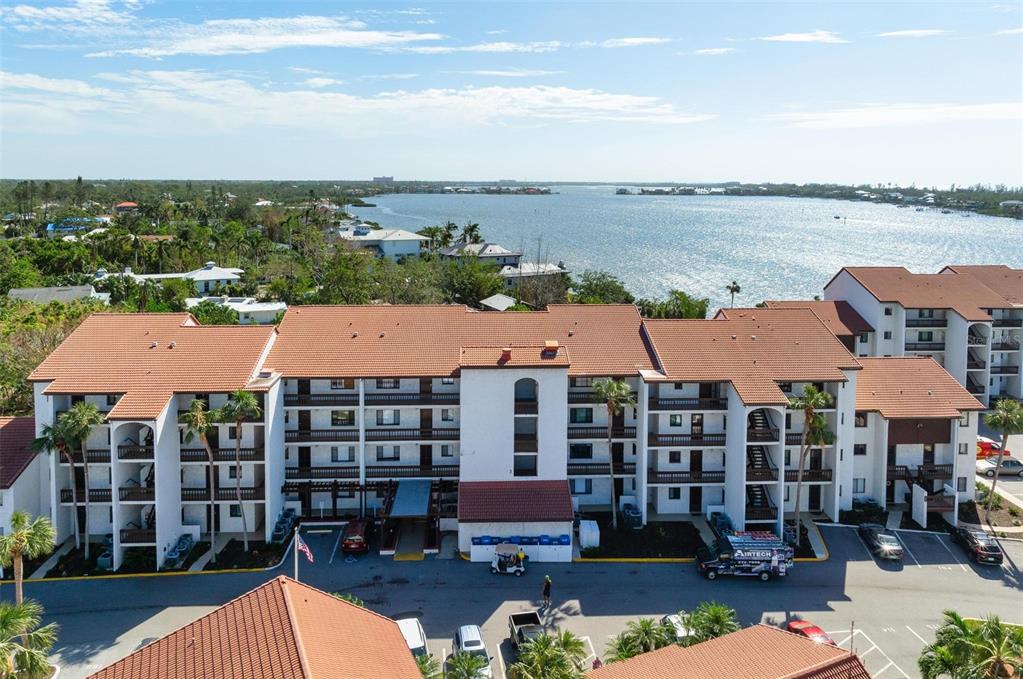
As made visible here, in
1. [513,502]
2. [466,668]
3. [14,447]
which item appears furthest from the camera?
[513,502]

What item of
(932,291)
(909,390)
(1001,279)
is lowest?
(909,390)

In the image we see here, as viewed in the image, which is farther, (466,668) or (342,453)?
(342,453)

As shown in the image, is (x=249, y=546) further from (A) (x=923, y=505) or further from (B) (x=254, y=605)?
(A) (x=923, y=505)

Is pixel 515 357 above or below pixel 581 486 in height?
above

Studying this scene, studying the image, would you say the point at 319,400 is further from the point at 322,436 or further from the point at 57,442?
the point at 57,442

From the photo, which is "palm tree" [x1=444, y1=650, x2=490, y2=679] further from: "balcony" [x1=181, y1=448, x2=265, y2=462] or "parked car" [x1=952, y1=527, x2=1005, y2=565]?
"parked car" [x1=952, y1=527, x2=1005, y2=565]

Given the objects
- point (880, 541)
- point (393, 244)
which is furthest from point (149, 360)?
point (393, 244)
